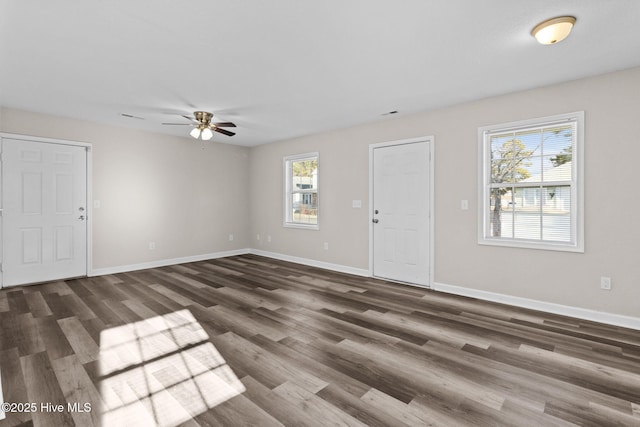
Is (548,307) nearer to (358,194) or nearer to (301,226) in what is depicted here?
(358,194)

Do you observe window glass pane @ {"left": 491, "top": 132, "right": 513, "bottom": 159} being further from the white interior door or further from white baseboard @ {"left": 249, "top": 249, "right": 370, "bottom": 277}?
white baseboard @ {"left": 249, "top": 249, "right": 370, "bottom": 277}

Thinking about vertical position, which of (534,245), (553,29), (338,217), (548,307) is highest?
(553,29)

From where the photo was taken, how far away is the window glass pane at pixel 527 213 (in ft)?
12.0

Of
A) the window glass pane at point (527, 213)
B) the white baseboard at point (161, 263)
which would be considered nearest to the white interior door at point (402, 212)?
the window glass pane at point (527, 213)

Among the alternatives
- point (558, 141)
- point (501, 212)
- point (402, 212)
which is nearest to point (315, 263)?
point (402, 212)

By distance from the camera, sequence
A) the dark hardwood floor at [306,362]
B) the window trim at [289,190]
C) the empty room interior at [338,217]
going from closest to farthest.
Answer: the dark hardwood floor at [306,362] → the empty room interior at [338,217] → the window trim at [289,190]

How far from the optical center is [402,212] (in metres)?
4.78

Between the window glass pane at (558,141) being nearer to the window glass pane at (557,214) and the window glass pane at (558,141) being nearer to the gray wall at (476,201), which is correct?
the gray wall at (476,201)

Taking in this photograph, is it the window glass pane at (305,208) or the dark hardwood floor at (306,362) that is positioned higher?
the window glass pane at (305,208)

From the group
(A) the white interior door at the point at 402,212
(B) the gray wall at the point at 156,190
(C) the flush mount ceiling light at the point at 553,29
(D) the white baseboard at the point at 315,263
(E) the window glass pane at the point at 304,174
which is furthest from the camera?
(E) the window glass pane at the point at 304,174

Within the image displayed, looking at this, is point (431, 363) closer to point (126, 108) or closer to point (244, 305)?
point (244, 305)

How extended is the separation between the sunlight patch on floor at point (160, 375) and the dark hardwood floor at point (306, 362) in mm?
11

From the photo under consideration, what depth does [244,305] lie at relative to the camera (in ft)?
12.3

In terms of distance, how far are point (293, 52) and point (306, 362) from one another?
8.64ft
